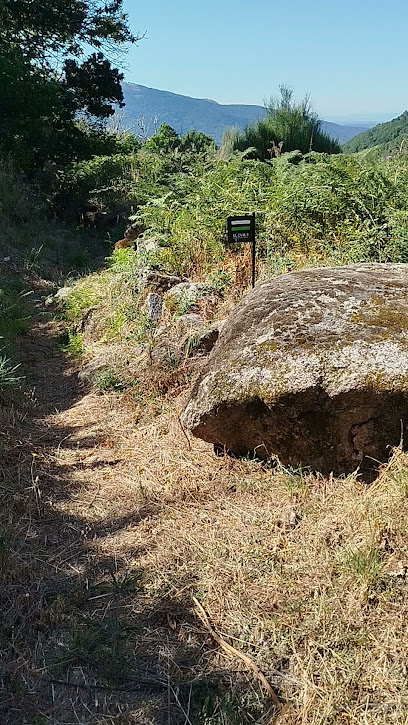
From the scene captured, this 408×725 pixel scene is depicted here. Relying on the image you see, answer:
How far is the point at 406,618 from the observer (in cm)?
219

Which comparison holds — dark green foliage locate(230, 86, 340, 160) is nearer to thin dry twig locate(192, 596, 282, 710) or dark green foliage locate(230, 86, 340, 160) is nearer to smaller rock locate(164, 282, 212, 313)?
smaller rock locate(164, 282, 212, 313)

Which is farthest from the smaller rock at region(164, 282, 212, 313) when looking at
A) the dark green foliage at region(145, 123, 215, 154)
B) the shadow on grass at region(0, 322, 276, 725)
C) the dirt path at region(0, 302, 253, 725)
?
the dark green foliage at region(145, 123, 215, 154)

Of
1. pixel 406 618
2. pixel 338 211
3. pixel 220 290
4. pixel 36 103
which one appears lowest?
pixel 406 618

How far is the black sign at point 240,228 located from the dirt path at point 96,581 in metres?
1.58

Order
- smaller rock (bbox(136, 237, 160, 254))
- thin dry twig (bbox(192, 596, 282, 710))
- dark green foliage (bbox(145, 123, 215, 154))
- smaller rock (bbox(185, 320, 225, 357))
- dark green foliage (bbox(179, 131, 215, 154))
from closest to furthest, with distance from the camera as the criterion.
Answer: thin dry twig (bbox(192, 596, 282, 710)), smaller rock (bbox(185, 320, 225, 357)), smaller rock (bbox(136, 237, 160, 254)), dark green foliage (bbox(145, 123, 215, 154)), dark green foliage (bbox(179, 131, 215, 154))

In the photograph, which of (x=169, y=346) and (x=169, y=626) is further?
(x=169, y=346)

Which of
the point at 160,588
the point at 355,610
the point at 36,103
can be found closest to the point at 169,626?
the point at 160,588

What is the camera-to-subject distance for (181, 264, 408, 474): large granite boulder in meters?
2.88

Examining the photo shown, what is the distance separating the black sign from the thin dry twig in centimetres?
295

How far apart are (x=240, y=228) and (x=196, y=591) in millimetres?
2970

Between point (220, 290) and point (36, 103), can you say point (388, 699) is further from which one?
point (36, 103)

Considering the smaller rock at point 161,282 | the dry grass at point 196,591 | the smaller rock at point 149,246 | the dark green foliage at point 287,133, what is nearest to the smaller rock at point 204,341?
the dry grass at point 196,591

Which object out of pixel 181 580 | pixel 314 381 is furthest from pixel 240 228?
pixel 181 580

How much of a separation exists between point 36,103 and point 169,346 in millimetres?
8941
